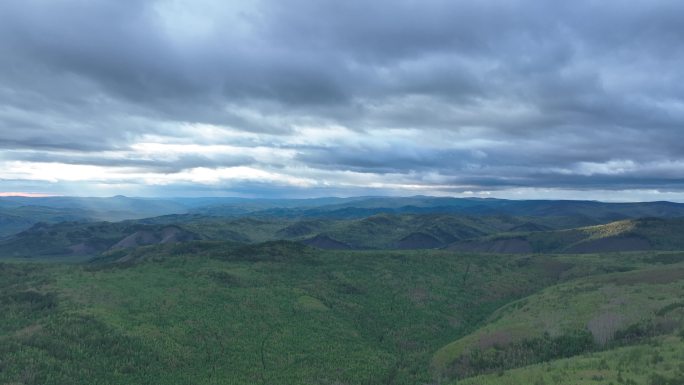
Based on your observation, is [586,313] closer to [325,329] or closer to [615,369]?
[615,369]

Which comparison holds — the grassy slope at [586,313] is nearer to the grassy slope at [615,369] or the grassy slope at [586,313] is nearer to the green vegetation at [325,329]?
the green vegetation at [325,329]

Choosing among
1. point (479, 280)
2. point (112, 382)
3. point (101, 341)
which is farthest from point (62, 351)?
point (479, 280)

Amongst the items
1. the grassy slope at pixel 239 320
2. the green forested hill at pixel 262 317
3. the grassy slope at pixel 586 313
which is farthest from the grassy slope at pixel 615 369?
the grassy slope at pixel 239 320

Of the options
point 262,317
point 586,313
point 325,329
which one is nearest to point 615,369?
point 586,313

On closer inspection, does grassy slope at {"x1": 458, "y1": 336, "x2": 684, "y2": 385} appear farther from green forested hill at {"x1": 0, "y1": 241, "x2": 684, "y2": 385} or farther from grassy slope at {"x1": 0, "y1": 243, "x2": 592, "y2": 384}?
grassy slope at {"x1": 0, "y1": 243, "x2": 592, "y2": 384}

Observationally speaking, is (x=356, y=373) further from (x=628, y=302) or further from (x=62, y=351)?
(x=628, y=302)

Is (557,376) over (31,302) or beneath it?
over

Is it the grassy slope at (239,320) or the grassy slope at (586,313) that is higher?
the grassy slope at (586,313)

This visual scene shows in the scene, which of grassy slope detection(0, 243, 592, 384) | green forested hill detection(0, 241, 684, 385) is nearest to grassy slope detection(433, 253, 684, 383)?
green forested hill detection(0, 241, 684, 385)

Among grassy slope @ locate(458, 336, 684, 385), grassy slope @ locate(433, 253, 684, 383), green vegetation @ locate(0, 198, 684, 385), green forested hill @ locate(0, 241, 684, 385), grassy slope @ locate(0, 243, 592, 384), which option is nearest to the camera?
grassy slope @ locate(458, 336, 684, 385)
